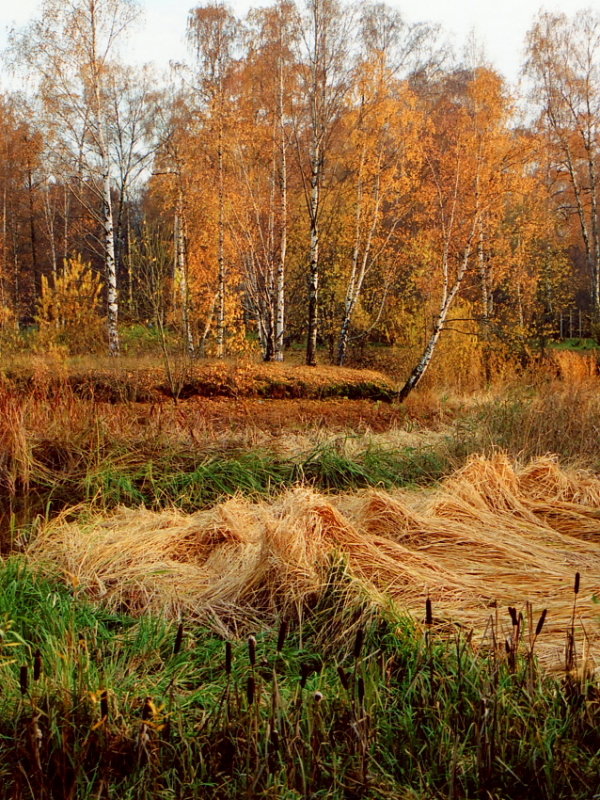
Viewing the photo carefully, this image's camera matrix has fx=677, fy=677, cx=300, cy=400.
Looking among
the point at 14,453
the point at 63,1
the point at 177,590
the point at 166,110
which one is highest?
the point at 166,110

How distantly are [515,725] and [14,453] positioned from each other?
15.0 ft

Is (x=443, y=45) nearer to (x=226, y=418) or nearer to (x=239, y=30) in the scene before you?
(x=239, y=30)

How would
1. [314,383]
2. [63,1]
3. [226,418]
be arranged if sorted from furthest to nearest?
[63,1]
[314,383]
[226,418]

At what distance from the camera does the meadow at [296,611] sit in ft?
6.32

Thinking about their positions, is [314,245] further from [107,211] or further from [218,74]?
[218,74]

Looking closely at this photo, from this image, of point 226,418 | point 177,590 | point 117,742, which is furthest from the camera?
point 226,418

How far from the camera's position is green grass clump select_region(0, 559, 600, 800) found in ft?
6.03

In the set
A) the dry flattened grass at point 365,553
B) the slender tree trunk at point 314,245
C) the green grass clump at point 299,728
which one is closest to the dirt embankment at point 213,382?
the slender tree trunk at point 314,245

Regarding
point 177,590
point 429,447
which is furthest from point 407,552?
point 429,447

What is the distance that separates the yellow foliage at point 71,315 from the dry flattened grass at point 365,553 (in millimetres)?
9239

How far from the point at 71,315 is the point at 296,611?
1159 cm

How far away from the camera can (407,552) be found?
360 centimetres

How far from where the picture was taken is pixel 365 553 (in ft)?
11.4

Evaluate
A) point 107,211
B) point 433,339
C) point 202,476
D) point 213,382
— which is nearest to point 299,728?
point 202,476
